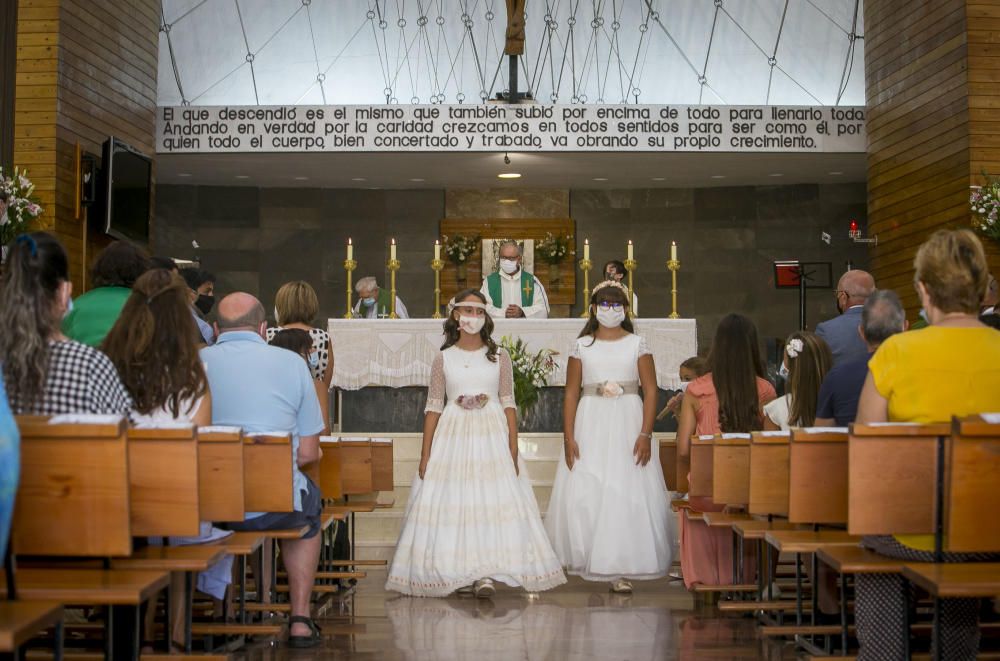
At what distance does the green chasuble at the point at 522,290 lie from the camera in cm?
1145

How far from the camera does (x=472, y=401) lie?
707 cm

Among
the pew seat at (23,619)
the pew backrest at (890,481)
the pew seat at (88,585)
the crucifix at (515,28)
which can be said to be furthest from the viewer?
the crucifix at (515,28)

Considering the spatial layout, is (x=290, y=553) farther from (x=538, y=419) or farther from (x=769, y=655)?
(x=538, y=419)

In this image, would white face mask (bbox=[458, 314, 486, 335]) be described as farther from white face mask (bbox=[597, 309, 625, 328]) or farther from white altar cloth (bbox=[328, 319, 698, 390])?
white altar cloth (bbox=[328, 319, 698, 390])

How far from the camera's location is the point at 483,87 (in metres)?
14.9

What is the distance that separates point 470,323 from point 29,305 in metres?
3.72

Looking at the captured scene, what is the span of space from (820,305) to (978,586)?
13.8 metres

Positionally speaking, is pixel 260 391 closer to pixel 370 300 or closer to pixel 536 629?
pixel 536 629

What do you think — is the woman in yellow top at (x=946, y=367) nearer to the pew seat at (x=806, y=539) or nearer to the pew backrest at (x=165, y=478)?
the pew seat at (x=806, y=539)

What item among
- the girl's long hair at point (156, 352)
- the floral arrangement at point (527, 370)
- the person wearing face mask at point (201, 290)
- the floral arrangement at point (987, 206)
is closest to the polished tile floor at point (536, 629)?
the girl's long hair at point (156, 352)

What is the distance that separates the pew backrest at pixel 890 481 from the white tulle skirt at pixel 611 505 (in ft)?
11.8

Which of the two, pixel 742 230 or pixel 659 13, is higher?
pixel 659 13

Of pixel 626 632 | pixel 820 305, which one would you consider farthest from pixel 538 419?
pixel 820 305

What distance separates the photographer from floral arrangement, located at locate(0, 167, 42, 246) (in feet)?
31.9
